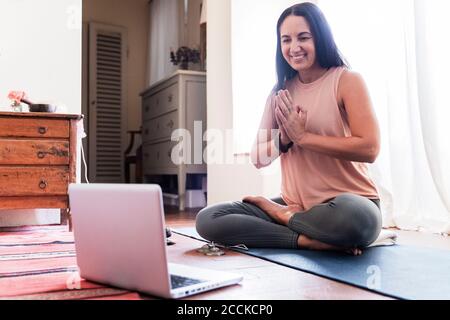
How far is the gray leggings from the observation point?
137cm

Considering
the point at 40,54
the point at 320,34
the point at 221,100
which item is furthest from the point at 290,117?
the point at 221,100

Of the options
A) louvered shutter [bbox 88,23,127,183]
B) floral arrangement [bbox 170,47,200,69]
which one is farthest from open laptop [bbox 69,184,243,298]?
louvered shutter [bbox 88,23,127,183]

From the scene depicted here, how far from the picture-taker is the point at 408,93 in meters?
2.25

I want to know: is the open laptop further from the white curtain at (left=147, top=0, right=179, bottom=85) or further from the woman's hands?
the white curtain at (left=147, top=0, right=179, bottom=85)

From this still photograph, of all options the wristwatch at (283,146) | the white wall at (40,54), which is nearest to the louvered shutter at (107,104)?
the white wall at (40,54)

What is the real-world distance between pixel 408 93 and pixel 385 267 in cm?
122

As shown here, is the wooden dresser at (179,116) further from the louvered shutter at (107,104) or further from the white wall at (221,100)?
the louvered shutter at (107,104)

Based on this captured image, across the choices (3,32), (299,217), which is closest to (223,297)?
(299,217)

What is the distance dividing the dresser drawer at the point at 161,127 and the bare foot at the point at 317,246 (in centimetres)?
241

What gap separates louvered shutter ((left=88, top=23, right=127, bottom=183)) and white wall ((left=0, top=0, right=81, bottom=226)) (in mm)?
2432

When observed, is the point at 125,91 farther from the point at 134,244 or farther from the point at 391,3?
the point at 134,244

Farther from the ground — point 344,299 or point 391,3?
point 391,3

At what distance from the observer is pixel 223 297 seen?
0.96m

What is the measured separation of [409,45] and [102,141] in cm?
353
